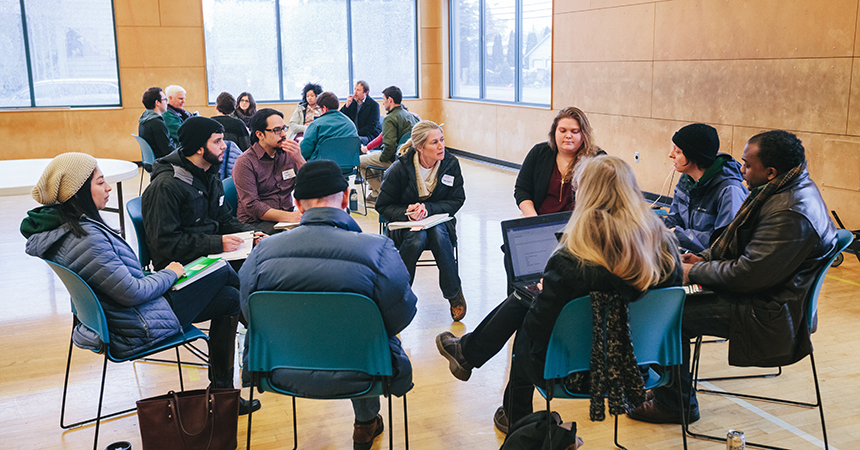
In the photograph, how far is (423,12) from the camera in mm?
12750

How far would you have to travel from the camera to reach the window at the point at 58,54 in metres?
10.5

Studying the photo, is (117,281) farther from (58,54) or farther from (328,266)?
(58,54)

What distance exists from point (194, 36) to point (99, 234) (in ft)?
31.2

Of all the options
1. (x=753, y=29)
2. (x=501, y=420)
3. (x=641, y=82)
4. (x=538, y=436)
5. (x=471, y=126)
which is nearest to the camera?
(x=538, y=436)

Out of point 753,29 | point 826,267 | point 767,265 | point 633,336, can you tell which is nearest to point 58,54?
point 753,29

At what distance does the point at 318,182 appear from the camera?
8.08 ft

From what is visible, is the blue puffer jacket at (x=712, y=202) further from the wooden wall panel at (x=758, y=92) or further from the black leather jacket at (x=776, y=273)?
the wooden wall panel at (x=758, y=92)

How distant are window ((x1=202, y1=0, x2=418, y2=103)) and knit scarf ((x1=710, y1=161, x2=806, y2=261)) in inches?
403

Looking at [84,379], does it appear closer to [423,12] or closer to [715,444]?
[715,444]

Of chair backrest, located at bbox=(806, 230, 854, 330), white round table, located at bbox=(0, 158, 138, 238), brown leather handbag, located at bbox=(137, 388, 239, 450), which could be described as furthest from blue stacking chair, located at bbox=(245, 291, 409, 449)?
white round table, located at bbox=(0, 158, 138, 238)

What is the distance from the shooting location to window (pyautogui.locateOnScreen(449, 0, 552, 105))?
32.8ft

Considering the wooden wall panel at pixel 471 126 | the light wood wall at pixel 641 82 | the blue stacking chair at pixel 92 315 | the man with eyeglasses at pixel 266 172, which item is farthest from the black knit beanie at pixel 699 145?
the wooden wall panel at pixel 471 126

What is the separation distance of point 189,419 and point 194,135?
140 centimetres

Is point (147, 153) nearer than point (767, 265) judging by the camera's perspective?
No
